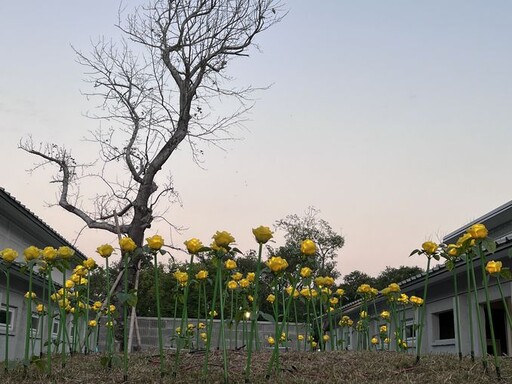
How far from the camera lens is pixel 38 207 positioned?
1487 centimetres

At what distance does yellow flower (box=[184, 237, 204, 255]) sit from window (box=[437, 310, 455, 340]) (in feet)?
33.5

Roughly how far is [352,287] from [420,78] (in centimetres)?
3086

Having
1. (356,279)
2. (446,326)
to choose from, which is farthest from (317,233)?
(446,326)

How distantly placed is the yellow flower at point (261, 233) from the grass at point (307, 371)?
0.96m

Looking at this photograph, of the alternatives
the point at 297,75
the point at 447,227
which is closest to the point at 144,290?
the point at 447,227

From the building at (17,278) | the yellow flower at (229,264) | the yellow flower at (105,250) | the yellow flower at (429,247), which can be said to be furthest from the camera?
the building at (17,278)

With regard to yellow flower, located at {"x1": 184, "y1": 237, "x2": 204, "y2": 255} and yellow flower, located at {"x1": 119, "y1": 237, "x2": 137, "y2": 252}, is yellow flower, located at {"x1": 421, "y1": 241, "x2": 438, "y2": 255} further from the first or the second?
yellow flower, located at {"x1": 119, "y1": 237, "x2": 137, "y2": 252}

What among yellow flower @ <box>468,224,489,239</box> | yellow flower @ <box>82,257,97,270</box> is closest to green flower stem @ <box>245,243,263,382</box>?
yellow flower @ <box>468,224,489,239</box>

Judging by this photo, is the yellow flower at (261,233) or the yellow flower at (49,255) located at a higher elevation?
the yellow flower at (261,233)

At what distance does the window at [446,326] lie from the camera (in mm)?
13125

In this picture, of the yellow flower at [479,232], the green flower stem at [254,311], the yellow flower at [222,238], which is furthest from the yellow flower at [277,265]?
the yellow flower at [479,232]

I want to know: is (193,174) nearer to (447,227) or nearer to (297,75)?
(297,75)

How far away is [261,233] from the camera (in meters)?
3.64

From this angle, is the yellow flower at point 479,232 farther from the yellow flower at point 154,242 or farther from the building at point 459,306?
the building at point 459,306
